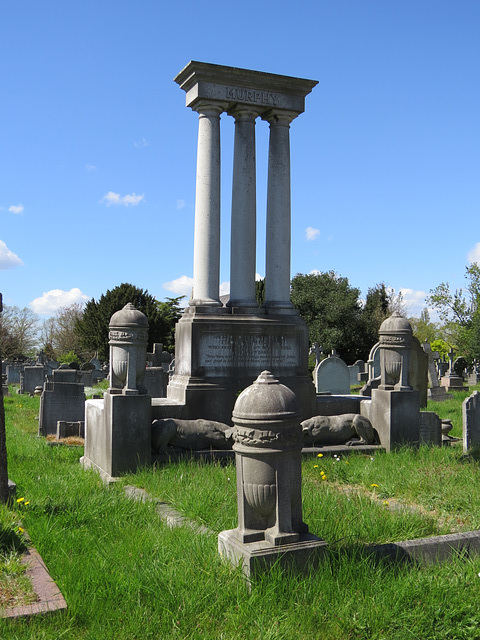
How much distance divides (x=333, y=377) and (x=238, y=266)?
10.1m

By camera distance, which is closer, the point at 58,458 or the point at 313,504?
the point at 313,504

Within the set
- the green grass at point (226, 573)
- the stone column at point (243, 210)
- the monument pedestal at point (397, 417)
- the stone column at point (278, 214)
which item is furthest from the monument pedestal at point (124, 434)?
the monument pedestal at point (397, 417)

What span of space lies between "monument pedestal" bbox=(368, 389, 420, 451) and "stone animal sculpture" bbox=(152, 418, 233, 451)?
2.36 metres

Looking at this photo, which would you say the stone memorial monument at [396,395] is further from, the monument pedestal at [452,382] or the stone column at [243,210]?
the monument pedestal at [452,382]

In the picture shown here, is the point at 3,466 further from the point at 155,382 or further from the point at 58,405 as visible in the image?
the point at 155,382

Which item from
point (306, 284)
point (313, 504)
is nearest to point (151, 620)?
point (313, 504)

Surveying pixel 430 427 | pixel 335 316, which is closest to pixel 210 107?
pixel 430 427

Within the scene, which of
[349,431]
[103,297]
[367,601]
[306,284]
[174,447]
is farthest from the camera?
[103,297]

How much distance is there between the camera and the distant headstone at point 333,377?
18.9 m

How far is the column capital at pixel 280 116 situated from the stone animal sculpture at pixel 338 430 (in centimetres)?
468

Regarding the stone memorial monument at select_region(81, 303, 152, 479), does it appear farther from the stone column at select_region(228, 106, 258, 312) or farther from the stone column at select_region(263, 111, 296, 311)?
the stone column at select_region(263, 111, 296, 311)

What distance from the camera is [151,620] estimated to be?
335 centimetres

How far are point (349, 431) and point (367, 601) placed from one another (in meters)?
5.53

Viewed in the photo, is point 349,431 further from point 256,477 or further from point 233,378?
point 256,477
